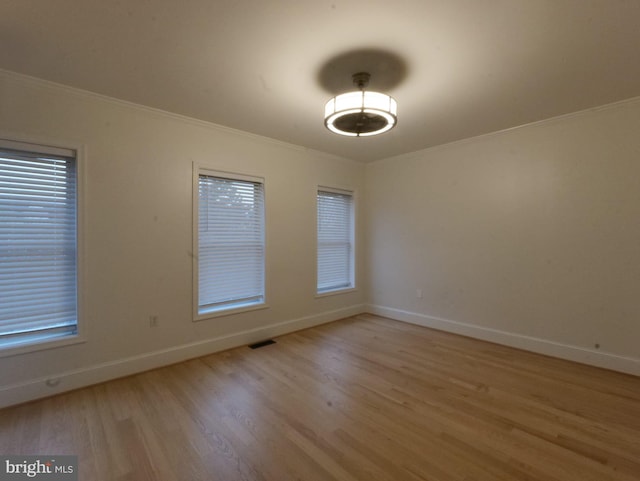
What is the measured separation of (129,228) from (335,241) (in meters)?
2.90

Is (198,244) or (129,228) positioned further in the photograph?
(198,244)

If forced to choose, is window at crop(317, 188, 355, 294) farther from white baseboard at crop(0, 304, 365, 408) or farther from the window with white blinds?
A: the window with white blinds

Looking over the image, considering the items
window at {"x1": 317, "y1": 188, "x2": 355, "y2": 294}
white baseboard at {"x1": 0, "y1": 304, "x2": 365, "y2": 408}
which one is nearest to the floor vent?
white baseboard at {"x1": 0, "y1": 304, "x2": 365, "y2": 408}

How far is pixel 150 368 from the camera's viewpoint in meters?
2.95

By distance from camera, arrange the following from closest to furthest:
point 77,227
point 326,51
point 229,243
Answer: point 326,51 < point 77,227 < point 229,243

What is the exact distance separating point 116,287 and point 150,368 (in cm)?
87

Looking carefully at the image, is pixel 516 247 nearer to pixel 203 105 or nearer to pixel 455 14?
pixel 455 14

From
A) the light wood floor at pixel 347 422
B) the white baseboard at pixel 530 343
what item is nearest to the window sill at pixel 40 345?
the light wood floor at pixel 347 422

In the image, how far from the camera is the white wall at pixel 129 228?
2439 mm

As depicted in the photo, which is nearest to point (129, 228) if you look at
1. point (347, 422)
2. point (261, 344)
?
point (261, 344)

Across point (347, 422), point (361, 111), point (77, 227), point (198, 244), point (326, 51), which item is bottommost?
point (347, 422)

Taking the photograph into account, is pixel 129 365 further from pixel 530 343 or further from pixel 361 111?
pixel 530 343

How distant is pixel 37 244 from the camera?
247 centimetres

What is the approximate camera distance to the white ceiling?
172 centimetres
